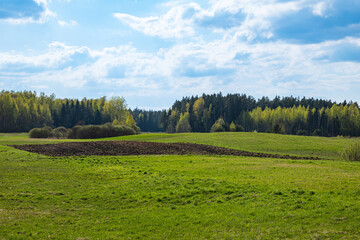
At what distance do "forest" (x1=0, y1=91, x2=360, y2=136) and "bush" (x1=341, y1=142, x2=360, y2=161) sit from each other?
217ft

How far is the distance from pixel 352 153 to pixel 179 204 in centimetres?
2589

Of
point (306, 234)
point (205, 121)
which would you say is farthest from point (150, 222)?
point (205, 121)

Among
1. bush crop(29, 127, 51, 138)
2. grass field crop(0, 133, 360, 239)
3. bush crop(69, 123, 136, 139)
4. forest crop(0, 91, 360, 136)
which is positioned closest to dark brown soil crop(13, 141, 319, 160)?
grass field crop(0, 133, 360, 239)

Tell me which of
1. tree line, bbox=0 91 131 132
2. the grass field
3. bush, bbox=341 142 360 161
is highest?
tree line, bbox=0 91 131 132

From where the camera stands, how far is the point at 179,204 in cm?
1422

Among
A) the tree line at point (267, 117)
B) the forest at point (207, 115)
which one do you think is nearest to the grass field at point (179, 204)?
the forest at point (207, 115)

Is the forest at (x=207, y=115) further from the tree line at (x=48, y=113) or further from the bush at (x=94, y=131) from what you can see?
the bush at (x=94, y=131)

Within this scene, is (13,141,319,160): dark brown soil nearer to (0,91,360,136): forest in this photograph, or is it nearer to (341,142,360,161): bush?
(341,142,360,161): bush

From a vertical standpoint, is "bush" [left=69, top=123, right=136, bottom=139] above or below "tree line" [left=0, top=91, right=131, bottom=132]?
below

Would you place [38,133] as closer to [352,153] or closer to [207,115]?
[352,153]

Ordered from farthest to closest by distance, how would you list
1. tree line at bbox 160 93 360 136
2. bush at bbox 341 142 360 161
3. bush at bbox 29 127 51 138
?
tree line at bbox 160 93 360 136, bush at bbox 29 127 51 138, bush at bbox 341 142 360 161

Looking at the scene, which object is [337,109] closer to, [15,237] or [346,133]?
[346,133]

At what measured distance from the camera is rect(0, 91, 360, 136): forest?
13012cm

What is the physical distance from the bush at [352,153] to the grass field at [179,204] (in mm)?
14892
